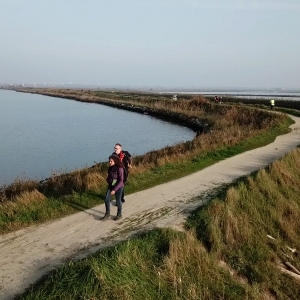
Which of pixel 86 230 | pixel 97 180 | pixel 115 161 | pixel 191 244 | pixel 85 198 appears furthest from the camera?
pixel 97 180

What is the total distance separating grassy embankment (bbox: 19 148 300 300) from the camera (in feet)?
20.4

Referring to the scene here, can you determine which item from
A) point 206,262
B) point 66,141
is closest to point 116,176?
point 206,262

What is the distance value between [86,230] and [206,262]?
2.78 meters

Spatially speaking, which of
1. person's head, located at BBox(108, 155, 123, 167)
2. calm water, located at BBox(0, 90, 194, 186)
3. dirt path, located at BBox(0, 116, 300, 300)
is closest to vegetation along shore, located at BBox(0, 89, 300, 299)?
dirt path, located at BBox(0, 116, 300, 300)

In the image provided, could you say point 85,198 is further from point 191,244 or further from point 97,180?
point 191,244

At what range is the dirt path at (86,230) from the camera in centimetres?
696

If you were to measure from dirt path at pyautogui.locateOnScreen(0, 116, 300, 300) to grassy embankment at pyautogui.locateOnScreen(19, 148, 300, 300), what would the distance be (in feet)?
1.51

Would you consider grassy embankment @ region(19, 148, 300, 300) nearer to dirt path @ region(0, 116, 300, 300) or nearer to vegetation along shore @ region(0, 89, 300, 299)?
vegetation along shore @ region(0, 89, 300, 299)

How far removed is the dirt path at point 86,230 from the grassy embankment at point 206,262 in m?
0.46

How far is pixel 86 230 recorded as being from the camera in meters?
8.77

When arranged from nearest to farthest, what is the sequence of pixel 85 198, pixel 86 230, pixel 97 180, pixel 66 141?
pixel 86 230, pixel 85 198, pixel 97 180, pixel 66 141

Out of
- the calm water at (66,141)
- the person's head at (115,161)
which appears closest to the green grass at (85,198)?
the person's head at (115,161)

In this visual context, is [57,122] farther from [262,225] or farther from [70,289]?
[70,289]

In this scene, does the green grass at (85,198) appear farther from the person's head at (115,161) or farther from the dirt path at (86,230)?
the person's head at (115,161)
